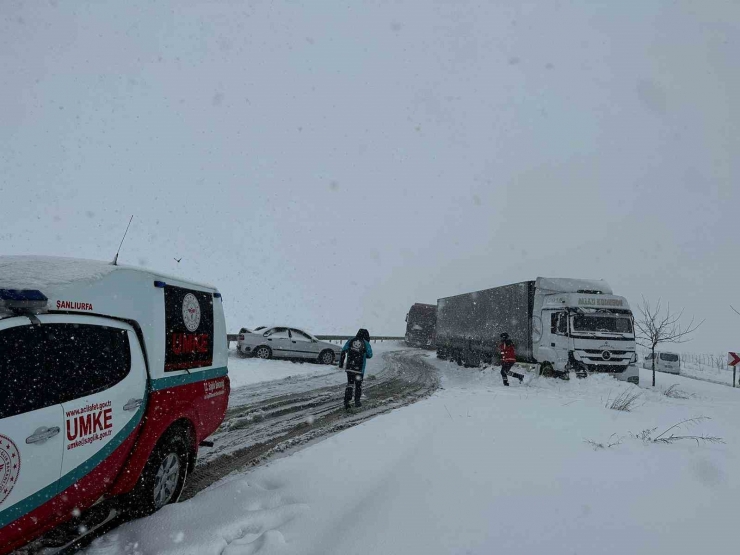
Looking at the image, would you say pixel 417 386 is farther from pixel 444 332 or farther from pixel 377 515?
pixel 444 332

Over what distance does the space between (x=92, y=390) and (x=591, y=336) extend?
13648 mm

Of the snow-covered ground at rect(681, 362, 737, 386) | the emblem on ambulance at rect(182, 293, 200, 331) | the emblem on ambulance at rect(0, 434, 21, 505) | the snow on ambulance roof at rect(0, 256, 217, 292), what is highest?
the snow on ambulance roof at rect(0, 256, 217, 292)

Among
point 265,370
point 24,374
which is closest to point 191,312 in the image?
point 24,374

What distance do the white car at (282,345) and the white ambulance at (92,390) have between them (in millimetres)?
13811

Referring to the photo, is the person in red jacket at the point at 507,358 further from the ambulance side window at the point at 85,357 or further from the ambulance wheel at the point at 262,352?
the ambulance side window at the point at 85,357

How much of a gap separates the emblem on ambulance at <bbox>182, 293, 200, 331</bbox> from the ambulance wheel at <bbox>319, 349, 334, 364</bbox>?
1509 centimetres

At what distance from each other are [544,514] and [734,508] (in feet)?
5.58

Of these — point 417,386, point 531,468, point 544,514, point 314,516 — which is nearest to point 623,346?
point 417,386

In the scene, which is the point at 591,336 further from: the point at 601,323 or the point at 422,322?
the point at 422,322

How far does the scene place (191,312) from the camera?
15.3 ft

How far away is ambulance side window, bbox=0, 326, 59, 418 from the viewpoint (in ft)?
8.48

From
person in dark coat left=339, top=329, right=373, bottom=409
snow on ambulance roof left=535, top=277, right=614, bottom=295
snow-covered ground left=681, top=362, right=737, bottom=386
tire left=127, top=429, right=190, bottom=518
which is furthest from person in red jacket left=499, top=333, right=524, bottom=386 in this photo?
snow-covered ground left=681, top=362, right=737, bottom=386

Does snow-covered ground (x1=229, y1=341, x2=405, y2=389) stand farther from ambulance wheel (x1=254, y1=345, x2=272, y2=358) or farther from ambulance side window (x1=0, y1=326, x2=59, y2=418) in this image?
ambulance side window (x1=0, y1=326, x2=59, y2=418)

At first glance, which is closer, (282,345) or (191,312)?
(191,312)
